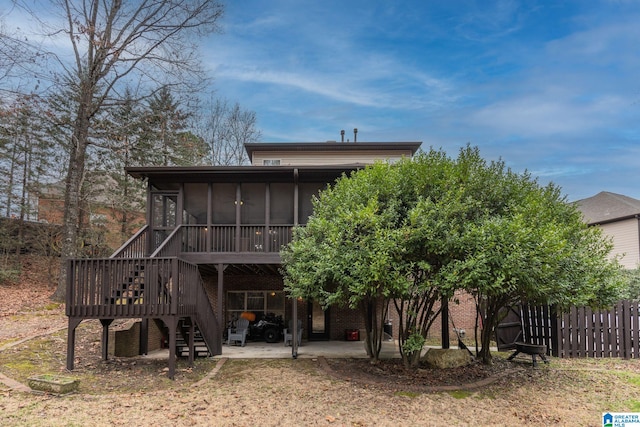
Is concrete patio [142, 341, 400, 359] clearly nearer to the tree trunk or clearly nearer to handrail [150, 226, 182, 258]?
handrail [150, 226, 182, 258]

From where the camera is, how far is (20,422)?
5.67 m

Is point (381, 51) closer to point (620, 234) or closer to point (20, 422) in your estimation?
point (20, 422)

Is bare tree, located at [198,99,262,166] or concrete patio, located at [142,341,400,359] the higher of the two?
bare tree, located at [198,99,262,166]

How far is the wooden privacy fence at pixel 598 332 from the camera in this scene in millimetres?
11422

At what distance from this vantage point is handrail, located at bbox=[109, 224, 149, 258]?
10.5 metres

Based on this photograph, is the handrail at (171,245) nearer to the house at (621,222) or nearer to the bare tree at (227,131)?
the bare tree at (227,131)

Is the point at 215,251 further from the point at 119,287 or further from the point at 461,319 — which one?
the point at 461,319

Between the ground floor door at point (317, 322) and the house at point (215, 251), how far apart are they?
1.5 inches

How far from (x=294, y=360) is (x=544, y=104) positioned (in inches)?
528

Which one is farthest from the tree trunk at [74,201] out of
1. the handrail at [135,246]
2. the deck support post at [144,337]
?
the deck support post at [144,337]

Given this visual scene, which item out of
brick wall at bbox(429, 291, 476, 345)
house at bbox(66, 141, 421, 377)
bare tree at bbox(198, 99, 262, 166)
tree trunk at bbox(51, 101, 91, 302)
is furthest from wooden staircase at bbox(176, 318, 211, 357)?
bare tree at bbox(198, 99, 262, 166)

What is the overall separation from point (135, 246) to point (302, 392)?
6.56m

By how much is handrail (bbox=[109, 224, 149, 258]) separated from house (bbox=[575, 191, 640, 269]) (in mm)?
19202

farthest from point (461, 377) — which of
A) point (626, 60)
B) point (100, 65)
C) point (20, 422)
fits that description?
point (100, 65)
